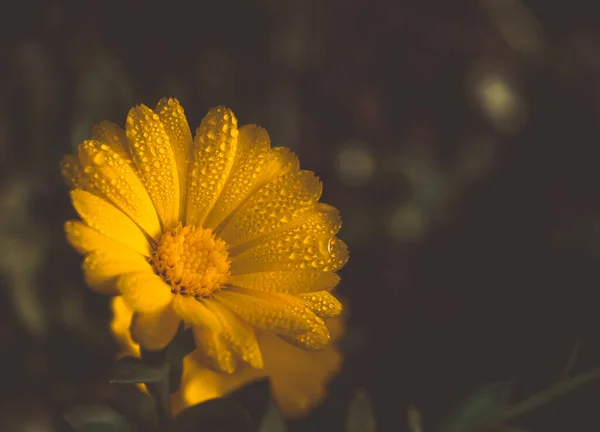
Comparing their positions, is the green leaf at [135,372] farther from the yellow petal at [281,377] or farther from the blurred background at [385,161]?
the blurred background at [385,161]

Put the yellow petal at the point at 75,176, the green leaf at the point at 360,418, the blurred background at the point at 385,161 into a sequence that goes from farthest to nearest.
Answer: the blurred background at the point at 385,161, the green leaf at the point at 360,418, the yellow petal at the point at 75,176

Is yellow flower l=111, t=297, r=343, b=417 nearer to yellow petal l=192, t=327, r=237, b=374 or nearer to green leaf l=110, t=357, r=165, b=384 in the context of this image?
green leaf l=110, t=357, r=165, b=384

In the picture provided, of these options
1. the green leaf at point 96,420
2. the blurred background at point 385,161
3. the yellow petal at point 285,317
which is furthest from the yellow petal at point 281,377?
the blurred background at point 385,161

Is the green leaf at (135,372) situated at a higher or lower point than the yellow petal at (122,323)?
higher

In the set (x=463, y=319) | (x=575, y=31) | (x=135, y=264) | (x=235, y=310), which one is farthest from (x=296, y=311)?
(x=575, y=31)

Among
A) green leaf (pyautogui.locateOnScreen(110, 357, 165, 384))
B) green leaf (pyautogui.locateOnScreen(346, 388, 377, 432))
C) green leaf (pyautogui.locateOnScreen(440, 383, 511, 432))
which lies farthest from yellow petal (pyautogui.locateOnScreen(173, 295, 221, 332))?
green leaf (pyautogui.locateOnScreen(440, 383, 511, 432))

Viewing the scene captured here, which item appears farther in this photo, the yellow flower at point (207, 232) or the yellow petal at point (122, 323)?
the yellow petal at point (122, 323)
